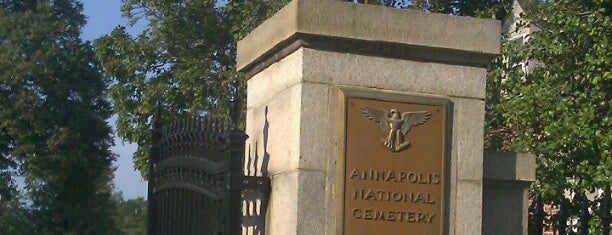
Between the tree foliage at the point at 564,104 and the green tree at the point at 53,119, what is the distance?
2400 centimetres

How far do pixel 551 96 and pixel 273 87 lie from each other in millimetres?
5725

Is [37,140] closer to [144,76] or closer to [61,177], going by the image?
[61,177]

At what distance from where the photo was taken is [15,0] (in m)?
37.2

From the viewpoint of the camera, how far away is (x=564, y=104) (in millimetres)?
11141

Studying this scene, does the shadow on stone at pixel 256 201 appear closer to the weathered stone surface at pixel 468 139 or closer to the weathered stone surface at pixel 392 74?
the weathered stone surface at pixel 392 74

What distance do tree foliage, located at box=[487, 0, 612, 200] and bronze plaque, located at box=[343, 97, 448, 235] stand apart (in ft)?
14.0

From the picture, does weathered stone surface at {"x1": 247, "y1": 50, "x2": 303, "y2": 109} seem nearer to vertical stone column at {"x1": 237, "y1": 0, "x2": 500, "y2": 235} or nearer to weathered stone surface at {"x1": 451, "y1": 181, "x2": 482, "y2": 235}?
vertical stone column at {"x1": 237, "y1": 0, "x2": 500, "y2": 235}

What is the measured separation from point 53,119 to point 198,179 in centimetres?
2979

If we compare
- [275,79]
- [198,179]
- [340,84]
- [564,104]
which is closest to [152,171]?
[198,179]

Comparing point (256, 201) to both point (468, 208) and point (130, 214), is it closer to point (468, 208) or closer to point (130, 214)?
point (468, 208)

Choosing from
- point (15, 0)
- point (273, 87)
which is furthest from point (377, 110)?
point (15, 0)

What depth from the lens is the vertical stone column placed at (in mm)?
5902

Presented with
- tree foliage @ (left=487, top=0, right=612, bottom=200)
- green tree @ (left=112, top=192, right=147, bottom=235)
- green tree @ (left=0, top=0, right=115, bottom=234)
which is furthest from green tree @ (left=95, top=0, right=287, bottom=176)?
green tree @ (left=112, top=192, right=147, bottom=235)

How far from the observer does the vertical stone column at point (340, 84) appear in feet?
19.4
